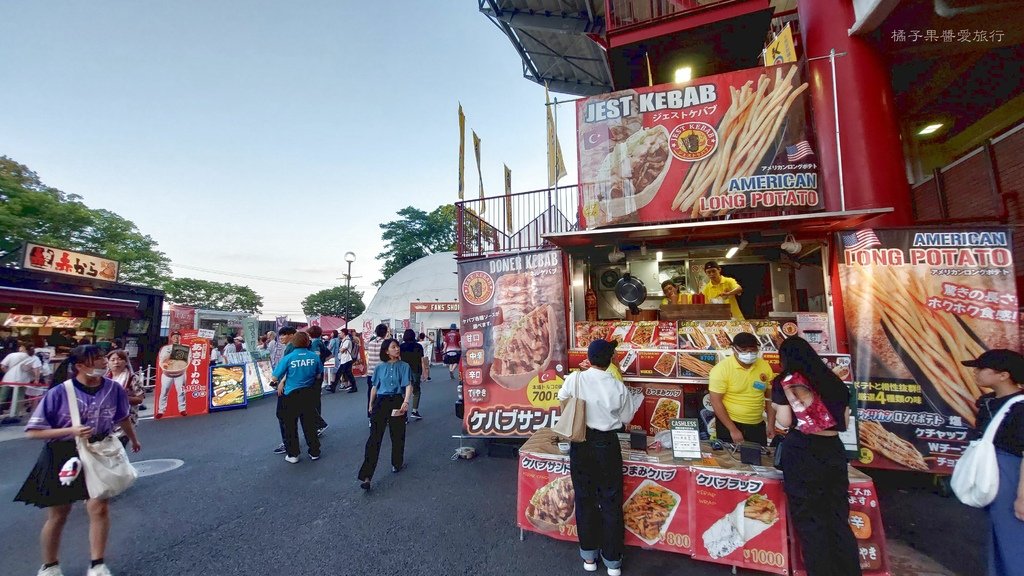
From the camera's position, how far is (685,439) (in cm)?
362

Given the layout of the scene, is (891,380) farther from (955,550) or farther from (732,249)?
(732,249)

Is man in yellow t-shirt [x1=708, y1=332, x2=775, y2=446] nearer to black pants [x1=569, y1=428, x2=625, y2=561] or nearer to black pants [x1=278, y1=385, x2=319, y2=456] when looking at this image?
black pants [x1=569, y1=428, x2=625, y2=561]

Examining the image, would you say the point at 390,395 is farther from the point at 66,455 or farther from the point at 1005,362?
the point at 1005,362

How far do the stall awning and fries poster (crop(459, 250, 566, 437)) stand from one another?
48.9ft

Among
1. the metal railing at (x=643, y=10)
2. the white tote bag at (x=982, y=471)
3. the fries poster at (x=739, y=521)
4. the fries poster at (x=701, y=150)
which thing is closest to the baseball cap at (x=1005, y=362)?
the white tote bag at (x=982, y=471)

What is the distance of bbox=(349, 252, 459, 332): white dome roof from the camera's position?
29.6m

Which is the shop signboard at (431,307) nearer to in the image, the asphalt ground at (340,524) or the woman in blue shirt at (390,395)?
the asphalt ground at (340,524)

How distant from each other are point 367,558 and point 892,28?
10117mm

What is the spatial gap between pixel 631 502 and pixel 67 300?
18.5 metres

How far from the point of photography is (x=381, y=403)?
5.36m

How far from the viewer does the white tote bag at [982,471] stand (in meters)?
2.41

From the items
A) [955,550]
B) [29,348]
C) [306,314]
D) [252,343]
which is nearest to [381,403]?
[955,550]

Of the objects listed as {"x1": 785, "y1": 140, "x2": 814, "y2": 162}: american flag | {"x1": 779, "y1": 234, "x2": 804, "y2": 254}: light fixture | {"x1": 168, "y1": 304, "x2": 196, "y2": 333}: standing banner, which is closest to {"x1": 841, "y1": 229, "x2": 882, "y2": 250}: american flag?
{"x1": 779, "y1": 234, "x2": 804, "y2": 254}: light fixture

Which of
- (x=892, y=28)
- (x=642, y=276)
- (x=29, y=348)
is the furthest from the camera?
(x=29, y=348)
